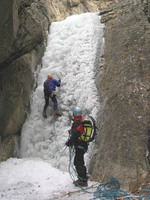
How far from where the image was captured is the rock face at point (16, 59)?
7.28 m

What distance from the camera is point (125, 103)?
16.9ft

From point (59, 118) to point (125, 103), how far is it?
7.89 feet

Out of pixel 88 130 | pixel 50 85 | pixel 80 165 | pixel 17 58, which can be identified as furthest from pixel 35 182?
pixel 17 58

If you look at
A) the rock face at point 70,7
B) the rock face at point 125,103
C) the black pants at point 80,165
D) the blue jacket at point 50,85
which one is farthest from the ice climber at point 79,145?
the rock face at point 70,7

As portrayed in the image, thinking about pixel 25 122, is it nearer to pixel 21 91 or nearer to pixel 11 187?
pixel 21 91

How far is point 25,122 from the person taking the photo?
7.43m

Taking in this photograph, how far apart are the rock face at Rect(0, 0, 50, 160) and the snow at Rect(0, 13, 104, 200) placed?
13.9 inches

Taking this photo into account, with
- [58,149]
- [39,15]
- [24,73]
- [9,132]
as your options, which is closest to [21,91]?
[24,73]

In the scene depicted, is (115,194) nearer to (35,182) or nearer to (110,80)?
(35,182)

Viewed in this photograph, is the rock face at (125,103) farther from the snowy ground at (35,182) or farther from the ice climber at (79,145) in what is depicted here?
the snowy ground at (35,182)

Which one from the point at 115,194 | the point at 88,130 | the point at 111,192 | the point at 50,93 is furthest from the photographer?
the point at 50,93

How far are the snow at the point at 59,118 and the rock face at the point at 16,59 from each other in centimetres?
35

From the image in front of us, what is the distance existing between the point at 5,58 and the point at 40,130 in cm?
324

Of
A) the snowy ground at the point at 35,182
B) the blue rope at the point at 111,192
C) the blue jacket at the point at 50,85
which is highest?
the blue jacket at the point at 50,85
